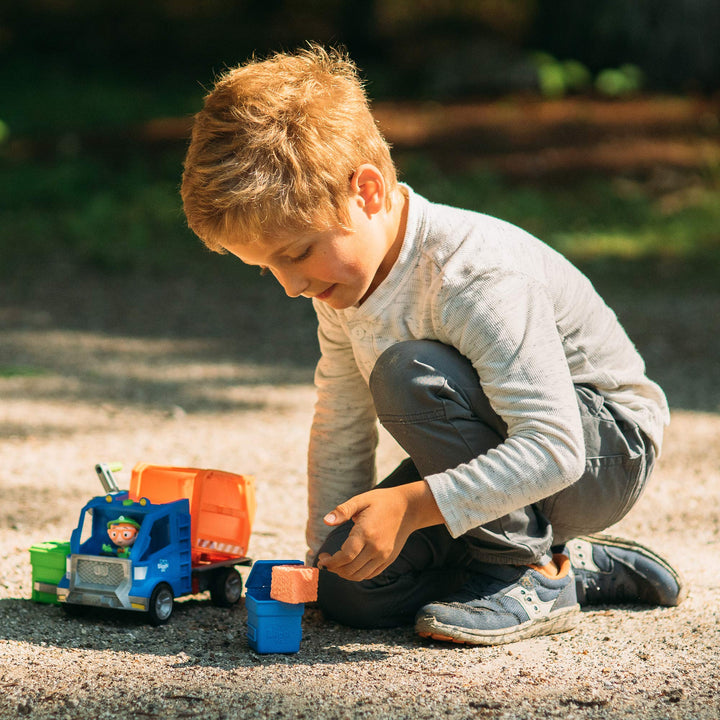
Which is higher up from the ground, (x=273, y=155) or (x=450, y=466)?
(x=273, y=155)

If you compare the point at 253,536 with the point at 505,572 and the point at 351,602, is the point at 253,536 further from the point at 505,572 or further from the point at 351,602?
the point at 505,572

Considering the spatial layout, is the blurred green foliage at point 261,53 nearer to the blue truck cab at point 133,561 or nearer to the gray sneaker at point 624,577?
the gray sneaker at point 624,577

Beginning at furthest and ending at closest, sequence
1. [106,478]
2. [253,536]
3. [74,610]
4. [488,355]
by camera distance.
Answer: [253,536] → [106,478] → [74,610] → [488,355]

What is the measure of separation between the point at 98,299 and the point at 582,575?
5020 mm

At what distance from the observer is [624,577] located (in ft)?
7.88

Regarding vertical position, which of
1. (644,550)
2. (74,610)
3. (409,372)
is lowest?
(74,610)

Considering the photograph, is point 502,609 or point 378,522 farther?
point 502,609

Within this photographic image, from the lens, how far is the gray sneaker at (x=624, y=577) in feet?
7.78

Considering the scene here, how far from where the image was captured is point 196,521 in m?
2.39

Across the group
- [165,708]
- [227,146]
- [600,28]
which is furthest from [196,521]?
[600,28]

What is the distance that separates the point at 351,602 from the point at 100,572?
0.54 m

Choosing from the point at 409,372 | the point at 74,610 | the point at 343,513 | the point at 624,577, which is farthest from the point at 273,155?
the point at 624,577

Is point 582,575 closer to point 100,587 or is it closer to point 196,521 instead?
point 196,521

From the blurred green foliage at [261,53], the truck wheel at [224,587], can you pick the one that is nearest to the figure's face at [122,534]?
the truck wheel at [224,587]
